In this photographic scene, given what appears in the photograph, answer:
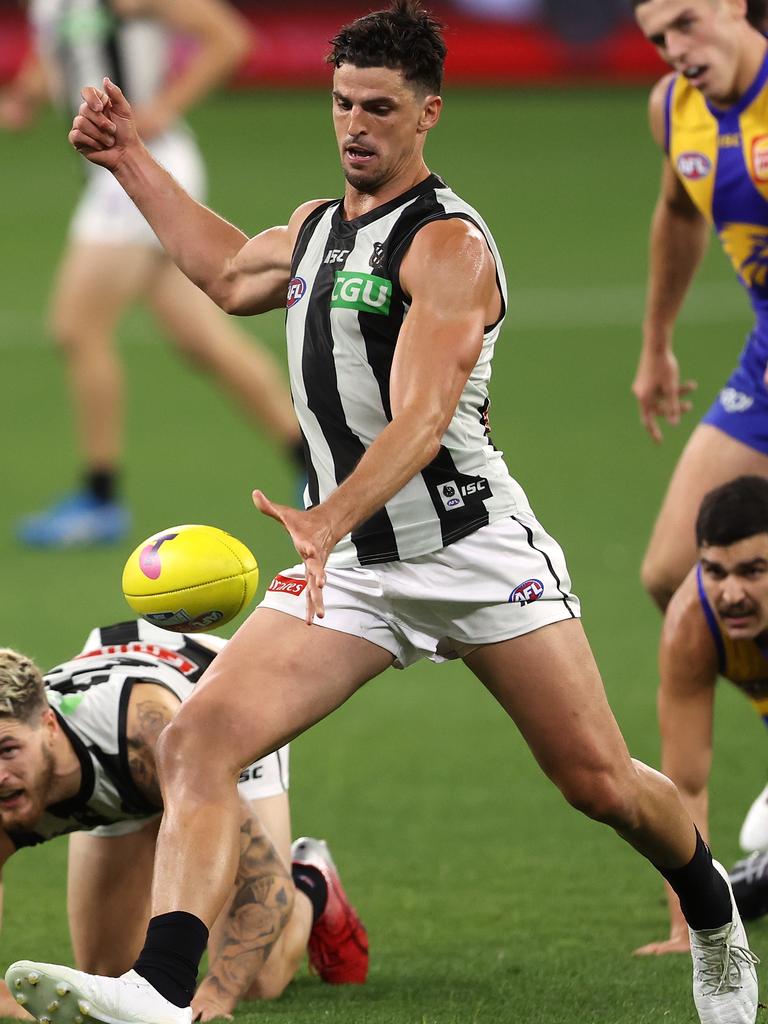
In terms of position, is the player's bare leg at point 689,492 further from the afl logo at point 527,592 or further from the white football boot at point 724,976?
the afl logo at point 527,592

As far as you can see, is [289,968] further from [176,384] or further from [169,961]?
[176,384]

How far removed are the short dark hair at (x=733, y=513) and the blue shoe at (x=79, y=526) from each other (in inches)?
243

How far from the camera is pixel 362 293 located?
457 cm

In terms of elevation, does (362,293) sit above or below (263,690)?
above

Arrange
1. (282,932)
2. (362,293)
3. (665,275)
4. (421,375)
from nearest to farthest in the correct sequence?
(421,375) → (362,293) → (282,932) → (665,275)

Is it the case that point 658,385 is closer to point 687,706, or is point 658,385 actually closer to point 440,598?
point 687,706

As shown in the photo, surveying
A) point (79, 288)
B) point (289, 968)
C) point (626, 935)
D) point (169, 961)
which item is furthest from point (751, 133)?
point (79, 288)

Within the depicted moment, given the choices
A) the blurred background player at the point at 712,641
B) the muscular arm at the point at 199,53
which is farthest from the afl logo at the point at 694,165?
the muscular arm at the point at 199,53

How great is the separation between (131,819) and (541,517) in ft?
20.3

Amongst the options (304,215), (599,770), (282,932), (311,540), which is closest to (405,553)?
(311,540)

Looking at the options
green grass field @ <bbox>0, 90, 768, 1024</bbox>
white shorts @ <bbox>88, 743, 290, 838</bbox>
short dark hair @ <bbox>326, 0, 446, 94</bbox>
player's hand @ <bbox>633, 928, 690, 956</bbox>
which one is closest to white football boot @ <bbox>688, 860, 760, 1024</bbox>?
green grass field @ <bbox>0, 90, 768, 1024</bbox>

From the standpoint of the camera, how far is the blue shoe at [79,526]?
1125 centimetres

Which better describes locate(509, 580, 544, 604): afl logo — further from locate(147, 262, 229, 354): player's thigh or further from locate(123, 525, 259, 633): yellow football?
locate(147, 262, 229, 354): player's thigh

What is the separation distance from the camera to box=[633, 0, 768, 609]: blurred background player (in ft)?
20.0
